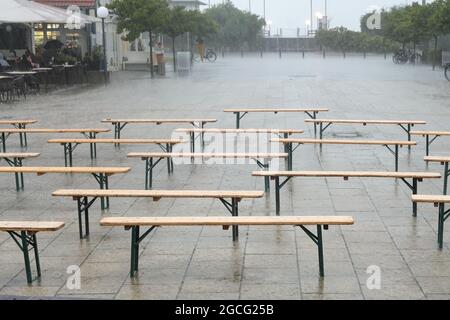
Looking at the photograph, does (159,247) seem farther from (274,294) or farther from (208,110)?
(208,110)

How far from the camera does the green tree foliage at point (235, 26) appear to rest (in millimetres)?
76062

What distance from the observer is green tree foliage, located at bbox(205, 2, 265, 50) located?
76062 millimetres

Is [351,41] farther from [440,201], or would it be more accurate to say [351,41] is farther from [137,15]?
[440,201]

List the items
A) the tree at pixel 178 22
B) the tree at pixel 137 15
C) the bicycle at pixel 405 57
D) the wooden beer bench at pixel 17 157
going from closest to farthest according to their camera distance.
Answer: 1. the wooden beer bench at pixel 17 157
2. the tree at pixel 137 15
3. the tree at pixel 178 22
4. the bicycle at pixel 405 57

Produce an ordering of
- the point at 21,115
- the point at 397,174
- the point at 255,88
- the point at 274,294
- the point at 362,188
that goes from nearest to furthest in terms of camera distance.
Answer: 1. the point at 274,294
2. the point at 397,174
3. the point at 362,188
4. the point at 21,115
5. the point at 255,88

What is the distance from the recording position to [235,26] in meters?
76.1

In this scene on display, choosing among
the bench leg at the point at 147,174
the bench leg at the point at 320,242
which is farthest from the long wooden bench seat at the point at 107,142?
the bench leg at the point at 320,242

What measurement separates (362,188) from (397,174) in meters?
1.69

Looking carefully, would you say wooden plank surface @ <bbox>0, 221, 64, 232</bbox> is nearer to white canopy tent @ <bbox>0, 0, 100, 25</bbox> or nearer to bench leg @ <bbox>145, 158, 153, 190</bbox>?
bench leg @ <bbox>145, 158, 153, 190</bbox>

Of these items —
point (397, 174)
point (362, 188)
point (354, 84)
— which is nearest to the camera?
point (397, 174)

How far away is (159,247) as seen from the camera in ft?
24.7
